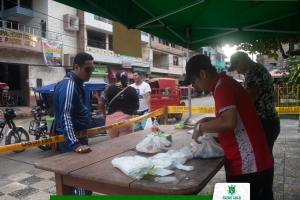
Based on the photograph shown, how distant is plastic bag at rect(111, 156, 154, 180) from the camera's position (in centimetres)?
148

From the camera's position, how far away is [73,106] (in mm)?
2295

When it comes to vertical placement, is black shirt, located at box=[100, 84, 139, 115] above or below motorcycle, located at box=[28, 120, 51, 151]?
above

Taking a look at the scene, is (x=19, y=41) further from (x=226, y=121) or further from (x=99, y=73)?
(x=226, y=121)

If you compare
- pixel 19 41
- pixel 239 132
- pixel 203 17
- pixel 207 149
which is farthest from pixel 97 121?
pixel 19 41

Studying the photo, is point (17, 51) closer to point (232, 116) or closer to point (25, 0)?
point (25, 0)

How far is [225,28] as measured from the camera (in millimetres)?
3744

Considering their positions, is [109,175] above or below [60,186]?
above

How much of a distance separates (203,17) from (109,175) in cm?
264

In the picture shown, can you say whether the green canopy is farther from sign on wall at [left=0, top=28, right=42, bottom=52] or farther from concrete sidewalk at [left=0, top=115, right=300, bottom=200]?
sign on wall at [left=0, top=28, right=42, bottom=52]

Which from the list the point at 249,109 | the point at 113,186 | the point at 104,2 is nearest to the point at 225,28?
the point at 104,2

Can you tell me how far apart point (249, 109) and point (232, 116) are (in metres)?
0.20

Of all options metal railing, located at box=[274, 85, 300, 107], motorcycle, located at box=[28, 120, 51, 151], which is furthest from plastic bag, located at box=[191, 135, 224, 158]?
metal railing, located at box=[274, 85, 300, 107]

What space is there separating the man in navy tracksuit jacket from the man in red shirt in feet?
3.68

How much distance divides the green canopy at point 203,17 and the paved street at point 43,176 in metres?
1.42
